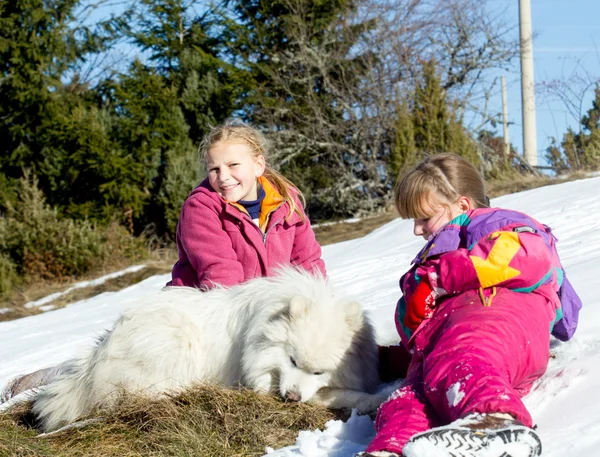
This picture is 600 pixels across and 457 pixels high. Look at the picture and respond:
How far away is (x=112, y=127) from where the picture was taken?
16000mm

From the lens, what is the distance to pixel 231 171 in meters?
4.24

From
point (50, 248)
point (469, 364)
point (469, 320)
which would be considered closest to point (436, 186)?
point (469, 320)

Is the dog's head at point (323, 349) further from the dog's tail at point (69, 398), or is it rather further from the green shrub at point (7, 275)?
the green shrub at point (7, 275)

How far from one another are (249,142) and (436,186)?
4.88 feet

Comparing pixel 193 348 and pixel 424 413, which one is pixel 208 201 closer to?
pixel 193 348

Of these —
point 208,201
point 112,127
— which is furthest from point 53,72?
point 208,201

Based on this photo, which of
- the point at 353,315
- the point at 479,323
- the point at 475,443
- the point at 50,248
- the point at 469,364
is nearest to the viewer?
the point at 475,443

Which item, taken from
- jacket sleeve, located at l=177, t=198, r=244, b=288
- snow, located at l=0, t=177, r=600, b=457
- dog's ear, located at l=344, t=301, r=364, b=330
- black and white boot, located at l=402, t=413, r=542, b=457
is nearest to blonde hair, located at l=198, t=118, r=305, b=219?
jacket sleeve, located at l=177, t=198, r=244, b=288

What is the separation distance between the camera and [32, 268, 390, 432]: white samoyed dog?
3221 millimetres

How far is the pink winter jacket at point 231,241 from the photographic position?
409cm

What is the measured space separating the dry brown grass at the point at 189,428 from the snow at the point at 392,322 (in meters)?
0.19

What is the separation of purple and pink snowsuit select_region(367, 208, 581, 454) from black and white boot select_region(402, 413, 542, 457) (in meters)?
0.11

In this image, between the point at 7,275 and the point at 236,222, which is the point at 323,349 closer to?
the point at 236,222

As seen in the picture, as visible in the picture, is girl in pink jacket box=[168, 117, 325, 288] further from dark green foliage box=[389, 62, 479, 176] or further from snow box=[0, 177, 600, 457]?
dark green foliage box=[389, 62, 479, 176]
